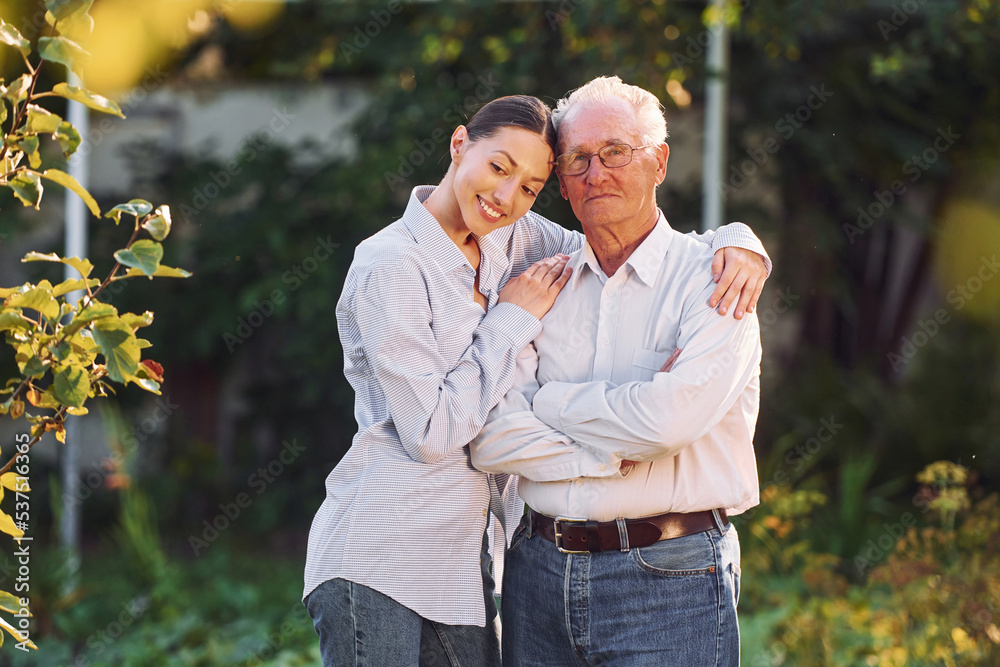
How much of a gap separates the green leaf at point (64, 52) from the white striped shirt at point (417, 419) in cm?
67

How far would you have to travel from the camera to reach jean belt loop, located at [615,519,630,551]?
1849mm

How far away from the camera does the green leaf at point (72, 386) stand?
1.44 m

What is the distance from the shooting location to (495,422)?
1.91 meters

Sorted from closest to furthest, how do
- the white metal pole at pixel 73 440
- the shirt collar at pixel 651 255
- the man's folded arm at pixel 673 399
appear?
the man's folded arm at pixel 673 399 → the shirt collar at pixel 651 255 → the white metal pole at pixel 73 440

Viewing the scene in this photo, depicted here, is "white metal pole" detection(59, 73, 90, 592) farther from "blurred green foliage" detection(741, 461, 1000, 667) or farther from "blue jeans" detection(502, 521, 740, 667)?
"blue jeans" detection(502, 521, 740, 667)

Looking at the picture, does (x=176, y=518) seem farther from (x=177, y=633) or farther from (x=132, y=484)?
(x=177, y=633)

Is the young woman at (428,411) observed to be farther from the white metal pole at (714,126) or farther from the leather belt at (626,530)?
the white metal pole at (714,126)

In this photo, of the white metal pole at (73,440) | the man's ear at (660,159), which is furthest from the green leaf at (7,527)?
the white metal pole at (73,440)

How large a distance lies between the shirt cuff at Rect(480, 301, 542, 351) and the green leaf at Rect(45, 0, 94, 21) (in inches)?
37.1

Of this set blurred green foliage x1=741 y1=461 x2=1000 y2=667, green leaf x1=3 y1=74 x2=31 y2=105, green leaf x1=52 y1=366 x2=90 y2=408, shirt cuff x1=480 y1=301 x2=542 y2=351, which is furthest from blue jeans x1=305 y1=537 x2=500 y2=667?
blurred green foliage x1=741 y1=461 x2=1000 y2=667

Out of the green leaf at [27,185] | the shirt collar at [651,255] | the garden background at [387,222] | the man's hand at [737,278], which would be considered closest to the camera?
the green leaf at [27,185]

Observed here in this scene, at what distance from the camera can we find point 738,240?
2.02 metres

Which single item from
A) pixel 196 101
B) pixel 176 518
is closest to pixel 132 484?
pixel 176 518

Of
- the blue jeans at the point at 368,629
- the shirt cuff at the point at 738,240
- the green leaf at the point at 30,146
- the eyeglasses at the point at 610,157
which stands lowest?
the blue jeans at the point at 368,629
